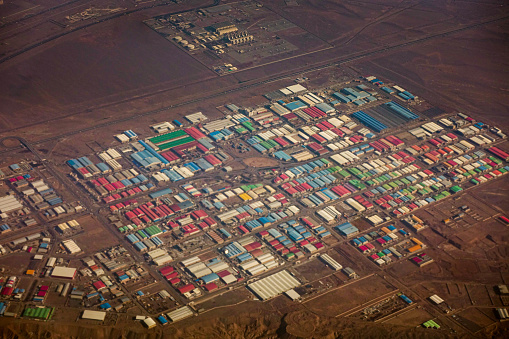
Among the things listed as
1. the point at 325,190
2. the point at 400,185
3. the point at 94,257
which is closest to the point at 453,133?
the point at 400,185

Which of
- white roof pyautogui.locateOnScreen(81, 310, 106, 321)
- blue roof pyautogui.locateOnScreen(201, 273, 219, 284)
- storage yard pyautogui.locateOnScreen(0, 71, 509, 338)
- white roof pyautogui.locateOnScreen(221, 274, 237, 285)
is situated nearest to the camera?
white roof pyautogui.locateOnScreen(81, 310, 106, 321)

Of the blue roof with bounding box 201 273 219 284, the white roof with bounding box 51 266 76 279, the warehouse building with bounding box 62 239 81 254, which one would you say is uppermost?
the blue roof with bounding box 201 273 219 284

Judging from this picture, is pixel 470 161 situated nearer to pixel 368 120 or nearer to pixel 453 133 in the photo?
pixel 453 133

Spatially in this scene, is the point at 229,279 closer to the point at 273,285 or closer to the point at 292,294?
the point at 273,285

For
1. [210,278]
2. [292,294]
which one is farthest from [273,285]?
[210,278]

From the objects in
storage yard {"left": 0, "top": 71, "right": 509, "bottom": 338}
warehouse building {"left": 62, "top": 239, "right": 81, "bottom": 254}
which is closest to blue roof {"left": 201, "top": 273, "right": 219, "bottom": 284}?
storage yard {"left": 0, "top": 71, "right": 509, "bottom": 338}

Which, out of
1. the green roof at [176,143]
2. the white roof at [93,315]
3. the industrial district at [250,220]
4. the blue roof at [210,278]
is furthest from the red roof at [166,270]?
the green roof at [176,143]

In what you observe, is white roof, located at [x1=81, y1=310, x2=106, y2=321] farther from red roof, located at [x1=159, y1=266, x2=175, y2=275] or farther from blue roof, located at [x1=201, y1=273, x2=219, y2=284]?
blue roof, located at [x1=201, y1=273, x2=219, y2=284]
